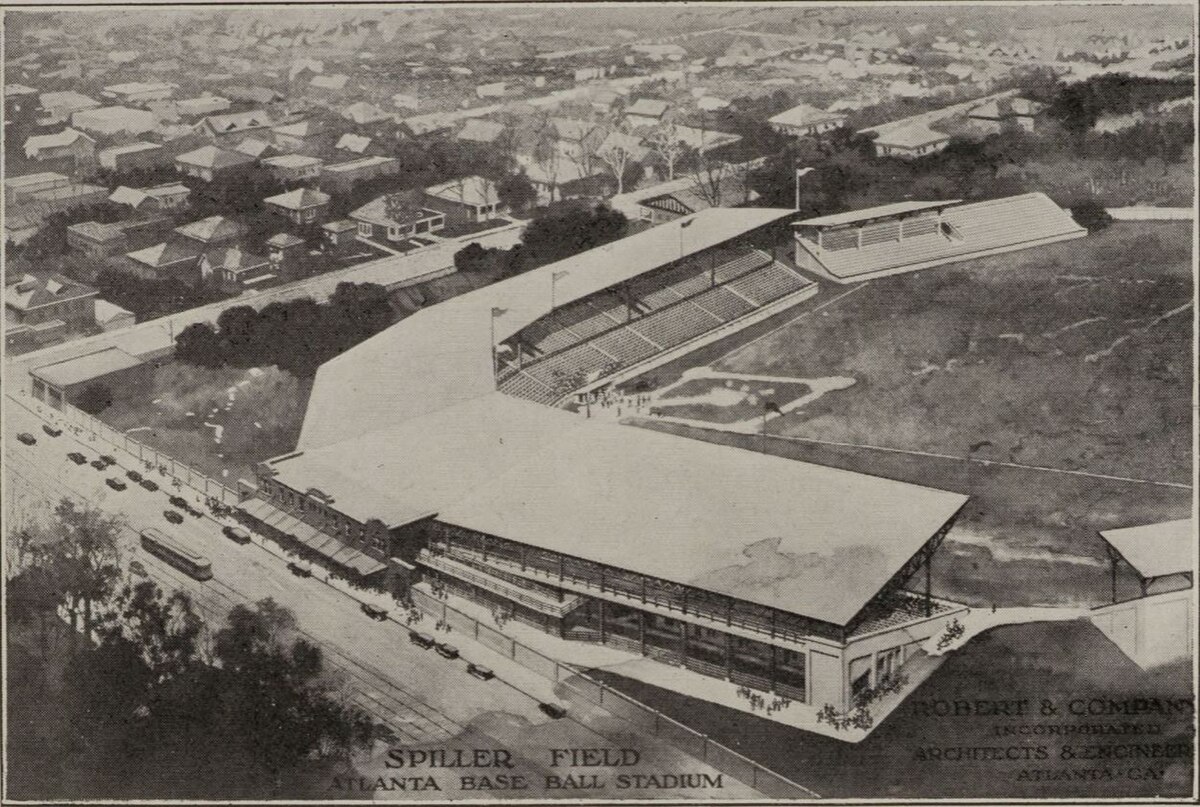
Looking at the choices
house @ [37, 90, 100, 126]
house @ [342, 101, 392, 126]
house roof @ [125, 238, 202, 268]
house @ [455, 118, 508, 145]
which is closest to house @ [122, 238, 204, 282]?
house roof @ [125, 238, 202, 268]

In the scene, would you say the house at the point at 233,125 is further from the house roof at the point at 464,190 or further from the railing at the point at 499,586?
the railing at the point at 499,586

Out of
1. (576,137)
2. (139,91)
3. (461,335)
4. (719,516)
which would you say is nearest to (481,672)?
(719,516)

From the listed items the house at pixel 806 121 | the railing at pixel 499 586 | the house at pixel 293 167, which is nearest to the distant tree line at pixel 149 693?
the railing at pixel 499 586

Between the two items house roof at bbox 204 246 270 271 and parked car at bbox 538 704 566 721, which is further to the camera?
house roof at bbox 204 246 270 271

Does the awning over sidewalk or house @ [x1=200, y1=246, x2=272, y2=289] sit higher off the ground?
house @ [x1=200, y1=246, x2=272, y2=289]

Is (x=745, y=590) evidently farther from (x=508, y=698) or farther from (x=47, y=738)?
Answer: (x=47, y=738)

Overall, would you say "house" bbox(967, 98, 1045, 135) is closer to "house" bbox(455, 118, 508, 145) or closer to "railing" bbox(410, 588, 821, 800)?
"house" bbox(455, 118, 508, 145)

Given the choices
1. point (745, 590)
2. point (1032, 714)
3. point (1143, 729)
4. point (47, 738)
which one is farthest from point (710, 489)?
point (47, 738)

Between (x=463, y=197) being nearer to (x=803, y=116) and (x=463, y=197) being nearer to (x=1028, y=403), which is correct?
(x=803, y=116)
